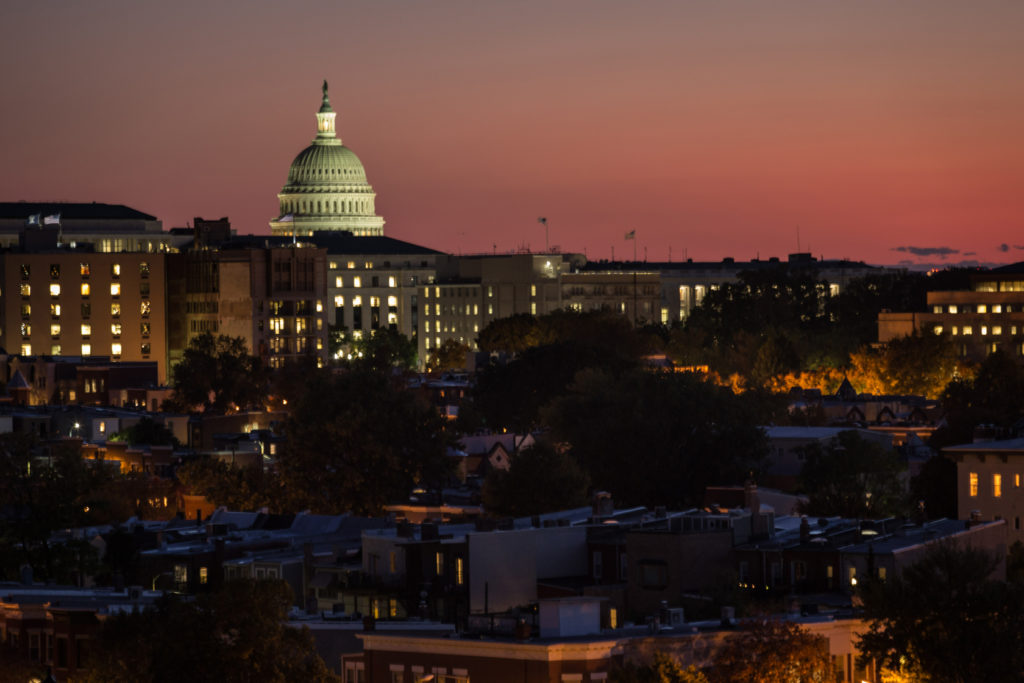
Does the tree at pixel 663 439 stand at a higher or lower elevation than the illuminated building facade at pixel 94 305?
lower

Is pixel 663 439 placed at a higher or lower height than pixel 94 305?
lower

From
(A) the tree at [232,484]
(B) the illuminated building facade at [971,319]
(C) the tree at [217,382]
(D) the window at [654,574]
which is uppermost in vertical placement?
(B) the illuminated building facade at [971,319]

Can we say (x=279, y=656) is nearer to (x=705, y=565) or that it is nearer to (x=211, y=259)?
(x=705, y=565)

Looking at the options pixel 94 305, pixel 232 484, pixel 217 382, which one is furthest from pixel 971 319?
pixel 232 484

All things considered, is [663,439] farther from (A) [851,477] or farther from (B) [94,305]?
(B) [94,305]

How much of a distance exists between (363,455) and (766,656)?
48.0 metres

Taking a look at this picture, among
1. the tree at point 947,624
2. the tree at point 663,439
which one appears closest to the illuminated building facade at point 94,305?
the tree at point 663,439

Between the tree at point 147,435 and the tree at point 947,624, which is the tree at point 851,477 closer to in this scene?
the tree at point 947,624

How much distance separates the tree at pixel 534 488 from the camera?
247ft

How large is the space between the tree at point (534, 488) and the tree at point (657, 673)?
104 ft

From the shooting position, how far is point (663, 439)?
3644 inches

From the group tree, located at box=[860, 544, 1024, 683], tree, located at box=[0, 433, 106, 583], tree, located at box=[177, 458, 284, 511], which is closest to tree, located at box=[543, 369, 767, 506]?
tree, located at box=[177, 458, 284, 511]

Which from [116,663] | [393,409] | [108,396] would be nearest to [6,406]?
[108,396]

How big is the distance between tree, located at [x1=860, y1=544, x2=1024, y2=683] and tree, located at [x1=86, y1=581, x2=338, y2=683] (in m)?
9.10
